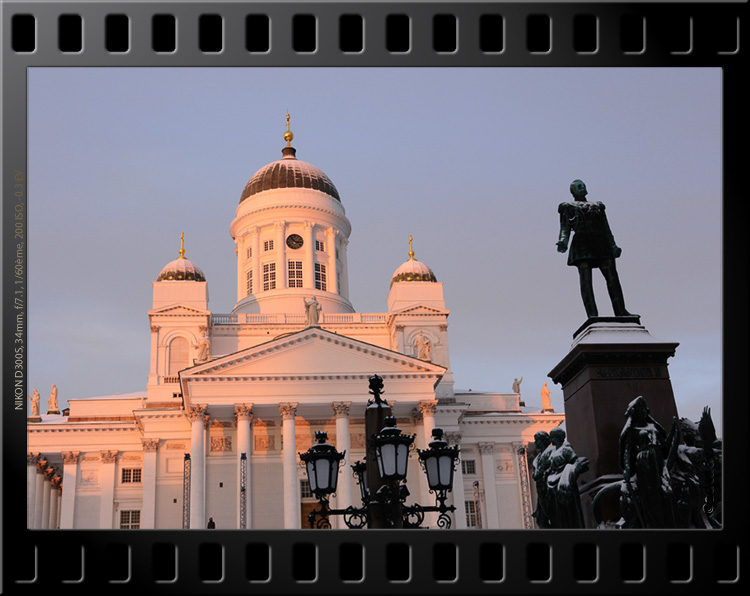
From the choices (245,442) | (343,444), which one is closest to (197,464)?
(245,442)

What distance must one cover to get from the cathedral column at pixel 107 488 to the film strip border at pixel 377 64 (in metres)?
49.6

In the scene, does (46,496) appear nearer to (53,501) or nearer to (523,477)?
(53,501)

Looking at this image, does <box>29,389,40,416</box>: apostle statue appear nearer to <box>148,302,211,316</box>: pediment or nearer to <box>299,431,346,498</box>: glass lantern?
<box>148,302,211,316</box>: pediment

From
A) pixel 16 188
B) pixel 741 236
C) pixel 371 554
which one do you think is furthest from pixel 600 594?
pixel 16 188

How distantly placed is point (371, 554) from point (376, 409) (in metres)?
5.57

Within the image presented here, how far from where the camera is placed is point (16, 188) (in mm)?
10719

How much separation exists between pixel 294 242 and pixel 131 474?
729 inches

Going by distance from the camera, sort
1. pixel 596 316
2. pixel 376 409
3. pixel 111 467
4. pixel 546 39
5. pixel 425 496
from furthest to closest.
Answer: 1. pixel 111 467
2. pixel 425 496
3. pixel 376 409
4. pixel 596 316
5. pixel 546 39

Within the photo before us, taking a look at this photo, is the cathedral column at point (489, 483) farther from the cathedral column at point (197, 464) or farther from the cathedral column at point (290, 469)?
the cathedral column at point (197, 464)

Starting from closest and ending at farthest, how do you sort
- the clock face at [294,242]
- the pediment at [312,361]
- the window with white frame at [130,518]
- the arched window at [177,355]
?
the pediment at [312,361]
the window with white frame at [130,518]
the arched window at [177,355]
the clock face at [294,242]

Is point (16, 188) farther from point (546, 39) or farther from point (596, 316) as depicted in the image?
point (596, 316)

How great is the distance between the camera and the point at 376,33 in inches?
403

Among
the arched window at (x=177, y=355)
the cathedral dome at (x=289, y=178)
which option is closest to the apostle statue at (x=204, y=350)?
the arched window at (x=177, y=355)

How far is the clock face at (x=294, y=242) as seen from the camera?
228 feet
